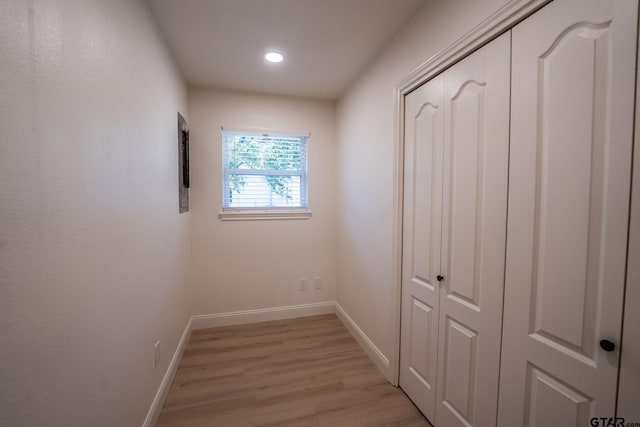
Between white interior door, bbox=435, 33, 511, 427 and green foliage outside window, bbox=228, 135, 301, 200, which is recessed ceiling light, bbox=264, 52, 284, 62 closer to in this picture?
green foliage outside window, bbox=228, 135, 301, 200

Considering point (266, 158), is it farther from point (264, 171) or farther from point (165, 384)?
point (165, 384)

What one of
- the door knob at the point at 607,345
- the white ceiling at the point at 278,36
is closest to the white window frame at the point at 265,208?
the white ceiling at the point at 278,36

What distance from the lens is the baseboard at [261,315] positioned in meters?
2.78

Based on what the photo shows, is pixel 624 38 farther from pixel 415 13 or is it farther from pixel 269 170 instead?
pixel 269 170

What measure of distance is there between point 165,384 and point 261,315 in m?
1.22

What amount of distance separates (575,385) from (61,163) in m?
1.91

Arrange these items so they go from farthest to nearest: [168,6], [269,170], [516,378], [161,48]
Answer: [269,170], [161,48], [168,6], [516,378]

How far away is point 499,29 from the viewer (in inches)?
43.7

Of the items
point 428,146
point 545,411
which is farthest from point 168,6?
point 545,411

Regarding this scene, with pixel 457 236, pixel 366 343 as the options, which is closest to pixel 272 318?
pixel 366 343

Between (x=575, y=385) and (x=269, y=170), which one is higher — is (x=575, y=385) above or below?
below

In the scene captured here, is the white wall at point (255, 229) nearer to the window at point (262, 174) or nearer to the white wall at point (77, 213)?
the window at point (262, 174)

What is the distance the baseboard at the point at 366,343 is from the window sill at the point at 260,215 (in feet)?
3.96

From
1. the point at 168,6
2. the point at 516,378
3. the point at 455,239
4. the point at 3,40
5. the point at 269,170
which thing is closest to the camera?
the point at 3,40
